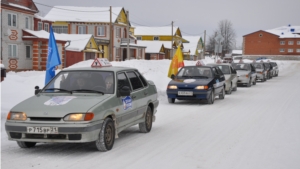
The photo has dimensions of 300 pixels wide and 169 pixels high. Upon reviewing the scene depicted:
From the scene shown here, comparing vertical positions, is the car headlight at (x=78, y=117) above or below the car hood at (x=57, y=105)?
below

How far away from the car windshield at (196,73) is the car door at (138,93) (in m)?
6.81

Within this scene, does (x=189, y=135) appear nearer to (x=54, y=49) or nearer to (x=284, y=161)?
(x=284, y=161)

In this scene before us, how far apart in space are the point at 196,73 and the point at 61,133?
1008cm

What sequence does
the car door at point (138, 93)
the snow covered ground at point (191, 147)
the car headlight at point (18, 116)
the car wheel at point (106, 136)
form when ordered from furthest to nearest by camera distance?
the car door at point (138, 93)
the car wheel at point (106, 136)
the car headlight at point (18, 116)
the snow covered ground at point (191, 147)

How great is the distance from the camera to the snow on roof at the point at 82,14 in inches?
2088

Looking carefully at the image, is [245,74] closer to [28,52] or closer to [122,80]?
[122,80]

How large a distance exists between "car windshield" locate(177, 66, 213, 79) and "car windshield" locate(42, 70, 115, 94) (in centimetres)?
811

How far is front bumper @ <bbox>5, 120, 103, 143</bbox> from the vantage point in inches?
261

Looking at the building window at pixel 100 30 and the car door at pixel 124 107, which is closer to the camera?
the car door at pixel 124 107

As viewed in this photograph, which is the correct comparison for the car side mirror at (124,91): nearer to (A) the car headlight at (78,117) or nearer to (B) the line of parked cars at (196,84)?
(A) the car headlight at (78,117)

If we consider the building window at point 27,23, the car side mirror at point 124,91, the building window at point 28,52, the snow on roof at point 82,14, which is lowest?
the car side mirror at point 124,91

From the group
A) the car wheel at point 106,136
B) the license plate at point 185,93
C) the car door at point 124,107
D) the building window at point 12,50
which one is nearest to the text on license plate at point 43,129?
the car wheel at point 106,136

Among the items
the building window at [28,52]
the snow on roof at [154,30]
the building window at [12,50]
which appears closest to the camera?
the building window at [12,50]

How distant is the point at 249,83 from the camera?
25359 mm
